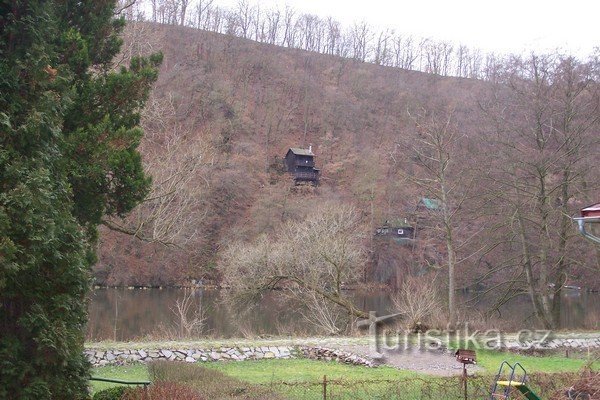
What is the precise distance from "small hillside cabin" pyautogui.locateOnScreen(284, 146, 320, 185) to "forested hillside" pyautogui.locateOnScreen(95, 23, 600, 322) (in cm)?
118

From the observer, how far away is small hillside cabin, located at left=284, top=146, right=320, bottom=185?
2388 inches

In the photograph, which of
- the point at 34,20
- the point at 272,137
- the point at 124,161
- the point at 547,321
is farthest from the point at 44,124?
the point at 272,137

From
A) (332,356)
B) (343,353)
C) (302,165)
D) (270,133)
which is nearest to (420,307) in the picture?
(343,353)

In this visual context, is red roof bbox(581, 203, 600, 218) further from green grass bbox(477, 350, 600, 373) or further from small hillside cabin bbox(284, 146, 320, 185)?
small hillside cabin bbox(284, 146, 320, 185)

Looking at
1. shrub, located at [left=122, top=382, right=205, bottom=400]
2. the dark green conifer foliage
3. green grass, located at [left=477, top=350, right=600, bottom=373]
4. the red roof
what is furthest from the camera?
green grass, located at [left=477, top=350, right=600, bottom=373]

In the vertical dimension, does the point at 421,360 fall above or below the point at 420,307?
below

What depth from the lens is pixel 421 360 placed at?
46.9 feet

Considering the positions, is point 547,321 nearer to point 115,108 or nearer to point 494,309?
point 494,309

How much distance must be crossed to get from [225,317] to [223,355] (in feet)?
32.7

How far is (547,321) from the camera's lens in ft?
73.2

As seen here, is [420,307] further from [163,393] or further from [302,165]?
[302,165]

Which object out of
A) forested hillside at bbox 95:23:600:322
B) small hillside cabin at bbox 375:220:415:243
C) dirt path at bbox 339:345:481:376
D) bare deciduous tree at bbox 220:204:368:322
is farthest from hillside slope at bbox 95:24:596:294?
dirt path at bbox 339:345:481:376

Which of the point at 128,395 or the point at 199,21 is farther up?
the point at 199,21

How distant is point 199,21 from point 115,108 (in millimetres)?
76836
